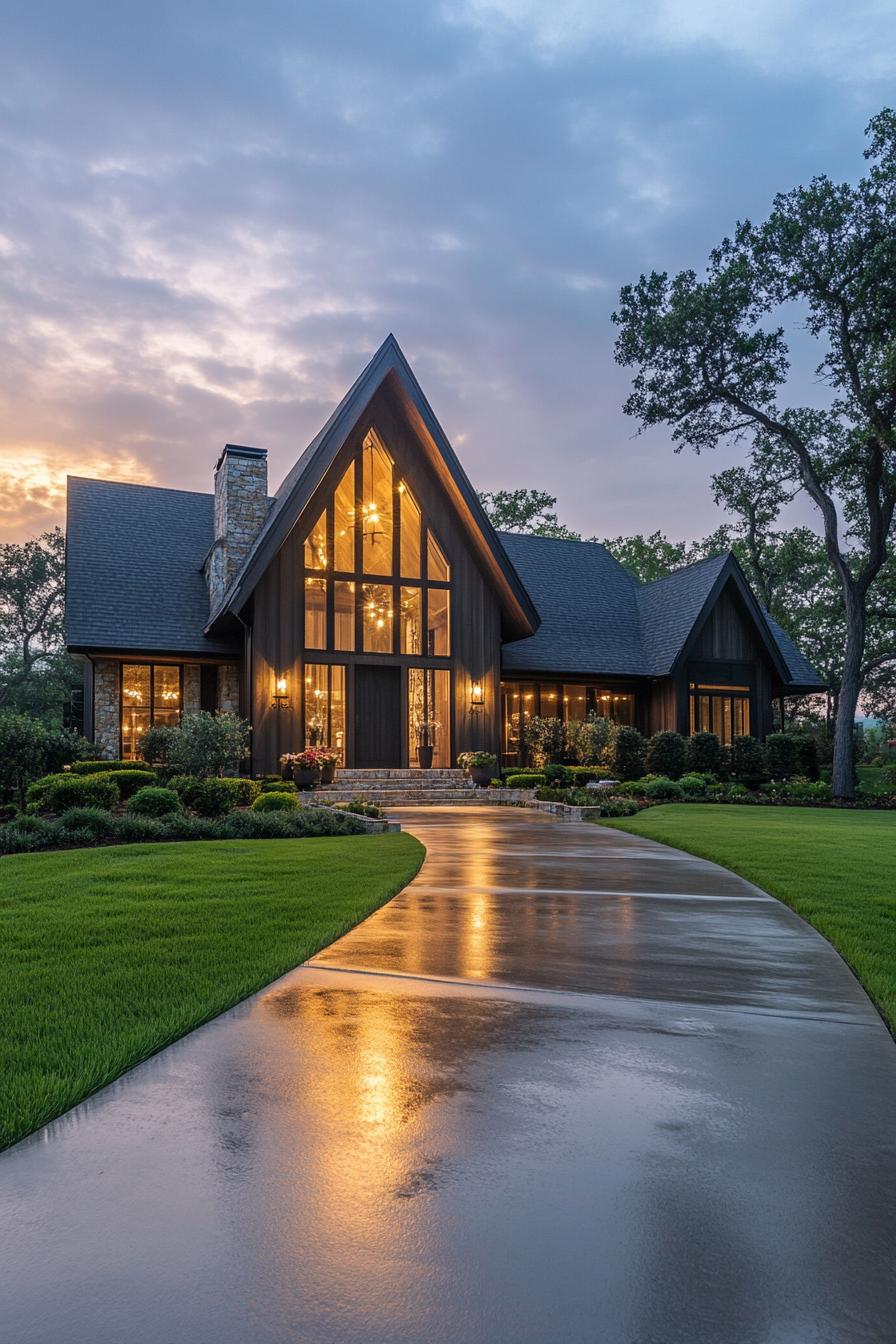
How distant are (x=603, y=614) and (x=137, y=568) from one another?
1487 cm

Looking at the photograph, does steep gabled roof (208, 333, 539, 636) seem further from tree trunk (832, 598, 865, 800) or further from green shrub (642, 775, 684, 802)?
tree trunk (832, 598, 865, 800)

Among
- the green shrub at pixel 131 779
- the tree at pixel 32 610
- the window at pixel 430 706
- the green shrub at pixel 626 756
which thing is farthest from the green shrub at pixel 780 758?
the tree at pixel 32 610

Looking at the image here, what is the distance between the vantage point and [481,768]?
21219 millimetres

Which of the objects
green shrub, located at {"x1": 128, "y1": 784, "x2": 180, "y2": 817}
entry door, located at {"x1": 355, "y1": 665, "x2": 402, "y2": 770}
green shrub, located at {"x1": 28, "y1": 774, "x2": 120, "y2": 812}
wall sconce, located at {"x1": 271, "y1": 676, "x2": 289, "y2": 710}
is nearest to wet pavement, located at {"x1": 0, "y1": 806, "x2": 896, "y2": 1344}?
green shrub, located at {"x1": 128, "y1": 784, "x2": 180, "y2": 817}

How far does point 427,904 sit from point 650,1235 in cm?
440

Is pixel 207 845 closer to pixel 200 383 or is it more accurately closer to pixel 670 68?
pixel 670 68

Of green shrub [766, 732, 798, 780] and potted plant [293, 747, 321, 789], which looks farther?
green shrub [766, 732, 798, 780]

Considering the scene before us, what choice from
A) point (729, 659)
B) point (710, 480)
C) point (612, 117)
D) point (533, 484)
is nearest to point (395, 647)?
point (729, 659)

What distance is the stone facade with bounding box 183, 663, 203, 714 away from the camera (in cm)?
2261

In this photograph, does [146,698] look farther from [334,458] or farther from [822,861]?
[822,861]

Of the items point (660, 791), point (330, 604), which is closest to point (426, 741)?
point (330, 604)

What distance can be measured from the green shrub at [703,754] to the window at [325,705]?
31.9 ft

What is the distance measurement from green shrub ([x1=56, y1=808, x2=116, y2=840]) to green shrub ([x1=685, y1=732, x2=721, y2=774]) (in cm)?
1684

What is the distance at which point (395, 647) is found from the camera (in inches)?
888
